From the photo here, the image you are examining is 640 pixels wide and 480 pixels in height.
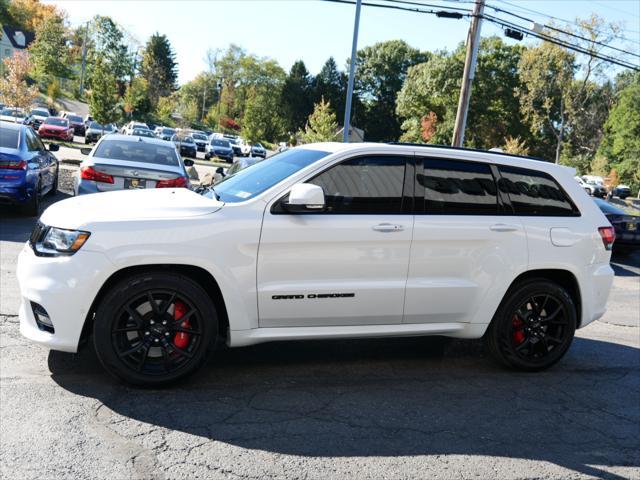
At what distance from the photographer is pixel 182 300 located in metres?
4.41

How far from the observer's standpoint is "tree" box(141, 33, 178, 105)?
87312 mm

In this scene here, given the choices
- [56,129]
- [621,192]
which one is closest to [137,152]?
[56,129]

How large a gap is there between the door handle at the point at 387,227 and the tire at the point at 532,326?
4.14ft

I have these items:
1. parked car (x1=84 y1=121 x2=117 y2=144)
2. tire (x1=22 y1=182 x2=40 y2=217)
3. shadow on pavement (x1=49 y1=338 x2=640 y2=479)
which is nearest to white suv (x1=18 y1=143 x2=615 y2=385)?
shadow on pavement (x1=49 y1=338 x2=640 y2=479)

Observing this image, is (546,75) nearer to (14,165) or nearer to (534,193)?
(14,165)

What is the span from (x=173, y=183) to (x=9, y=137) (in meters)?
3.45

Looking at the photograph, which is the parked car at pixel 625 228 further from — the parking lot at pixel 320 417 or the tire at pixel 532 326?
the tire at pixel 532 326

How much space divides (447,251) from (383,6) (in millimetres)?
17825

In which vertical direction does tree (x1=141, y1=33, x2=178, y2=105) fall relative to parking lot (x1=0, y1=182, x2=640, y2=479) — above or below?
above

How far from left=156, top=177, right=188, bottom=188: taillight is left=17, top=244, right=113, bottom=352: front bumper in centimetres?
551

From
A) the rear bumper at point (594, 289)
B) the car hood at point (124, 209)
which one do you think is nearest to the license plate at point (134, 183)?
the car hood at point (124, 209)

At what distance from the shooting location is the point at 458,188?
5195mm

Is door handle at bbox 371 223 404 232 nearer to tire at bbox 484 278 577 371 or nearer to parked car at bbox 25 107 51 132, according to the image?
tire at bbox 484 278 577 371

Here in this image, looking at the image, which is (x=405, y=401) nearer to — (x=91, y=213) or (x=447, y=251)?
(x=447, y=251)
